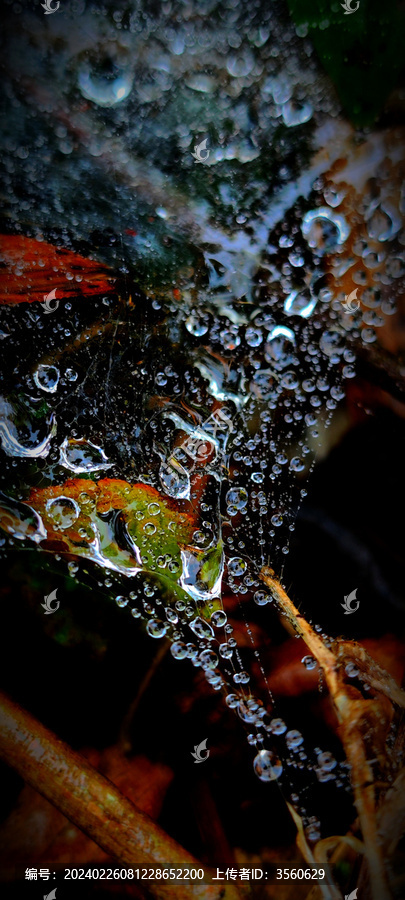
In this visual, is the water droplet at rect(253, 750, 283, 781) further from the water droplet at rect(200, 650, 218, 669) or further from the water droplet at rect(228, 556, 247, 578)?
the water droplet at rect(228, 556, 247, 578)

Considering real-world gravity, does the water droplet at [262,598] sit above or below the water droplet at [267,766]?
above

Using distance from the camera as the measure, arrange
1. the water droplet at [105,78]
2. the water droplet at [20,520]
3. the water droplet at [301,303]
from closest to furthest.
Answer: the water droplet at [105,78], the water droplet at [301,303], the water droplet at [20,520]

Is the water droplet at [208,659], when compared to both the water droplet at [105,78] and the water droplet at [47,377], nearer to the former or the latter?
the water droplet at [47,377]

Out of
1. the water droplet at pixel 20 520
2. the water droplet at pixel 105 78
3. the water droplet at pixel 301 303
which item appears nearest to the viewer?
the water droplet at pixel 105 78

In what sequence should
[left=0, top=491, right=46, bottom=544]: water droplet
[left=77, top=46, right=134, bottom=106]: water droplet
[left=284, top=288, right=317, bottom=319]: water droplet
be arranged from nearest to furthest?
[left=77, top=46, right=134, bottom=106]: water droplet → [left=284, top=288, right=317, bottom=319]: water droplet → [left=0, top=491, right=46, bottom=544]: water droplet

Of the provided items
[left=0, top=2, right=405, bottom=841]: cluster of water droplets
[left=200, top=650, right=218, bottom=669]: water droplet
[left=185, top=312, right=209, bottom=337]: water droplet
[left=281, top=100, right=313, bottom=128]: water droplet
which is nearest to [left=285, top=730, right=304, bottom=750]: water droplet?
[left=0, top=2, right=405, bottom=841]: cluster of water droplets

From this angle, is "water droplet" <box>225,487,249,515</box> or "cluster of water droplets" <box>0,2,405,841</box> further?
"water droplet" <box>225,487,249,515</box>

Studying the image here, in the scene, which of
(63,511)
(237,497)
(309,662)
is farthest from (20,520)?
(309,662)

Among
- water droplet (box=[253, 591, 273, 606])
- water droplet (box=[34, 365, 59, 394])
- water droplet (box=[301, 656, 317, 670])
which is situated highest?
water droplet (box=[34, 365, 59, 394])

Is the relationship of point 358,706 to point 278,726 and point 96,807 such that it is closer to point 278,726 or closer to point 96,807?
point 278,726

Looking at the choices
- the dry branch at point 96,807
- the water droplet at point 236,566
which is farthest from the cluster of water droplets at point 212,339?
the dry branch at point 96,807
